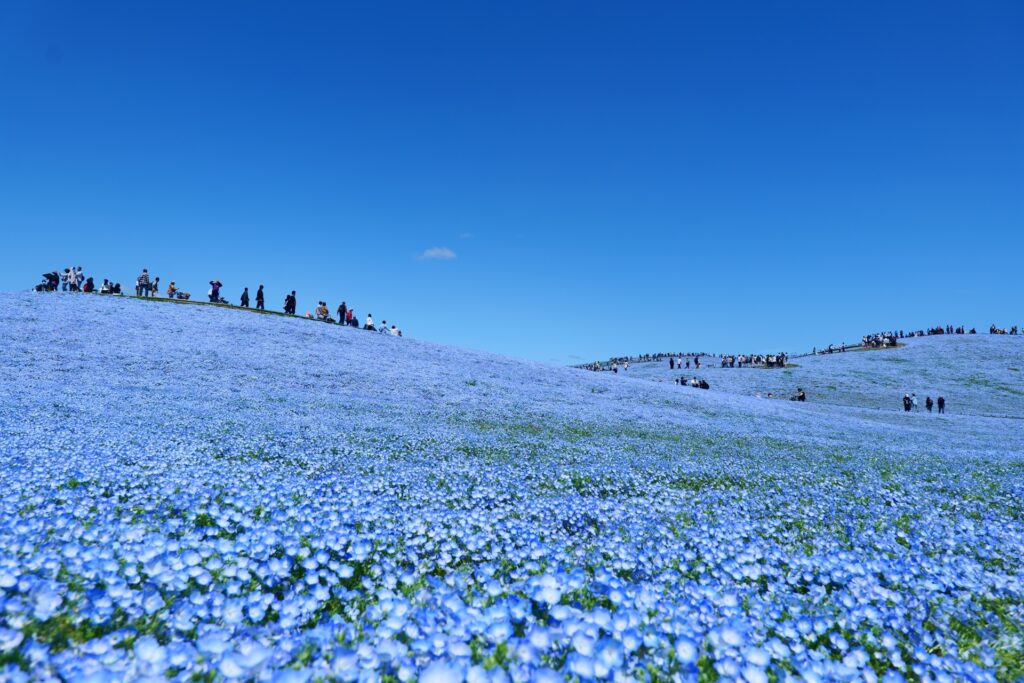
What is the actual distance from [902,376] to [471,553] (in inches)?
2377

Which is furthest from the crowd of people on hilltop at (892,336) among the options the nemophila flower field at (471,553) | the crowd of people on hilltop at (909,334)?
the nemophila flower field at (471,553)

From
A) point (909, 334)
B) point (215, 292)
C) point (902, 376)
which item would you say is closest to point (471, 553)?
point (215, 292)

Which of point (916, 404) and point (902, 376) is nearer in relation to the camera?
point (916, 404)

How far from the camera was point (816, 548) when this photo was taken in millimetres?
6625

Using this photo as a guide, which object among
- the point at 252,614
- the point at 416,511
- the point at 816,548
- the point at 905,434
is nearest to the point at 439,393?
the point at 416,511

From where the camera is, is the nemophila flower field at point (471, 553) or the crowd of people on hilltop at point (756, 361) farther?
the crowd of people on hilltop at point (756, 361)

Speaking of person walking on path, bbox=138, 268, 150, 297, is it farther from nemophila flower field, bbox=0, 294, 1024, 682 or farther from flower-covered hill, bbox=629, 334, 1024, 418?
flower-covered hill, bbox=629, 334, 1024, 418

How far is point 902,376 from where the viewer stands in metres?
51.2

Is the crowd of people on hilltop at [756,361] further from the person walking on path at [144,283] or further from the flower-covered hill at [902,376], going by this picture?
the person walking on path at [144,283]

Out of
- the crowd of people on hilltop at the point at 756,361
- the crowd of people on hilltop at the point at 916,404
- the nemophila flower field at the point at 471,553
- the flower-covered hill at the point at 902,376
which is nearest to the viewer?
the nemophila flower field at the point at 471,553

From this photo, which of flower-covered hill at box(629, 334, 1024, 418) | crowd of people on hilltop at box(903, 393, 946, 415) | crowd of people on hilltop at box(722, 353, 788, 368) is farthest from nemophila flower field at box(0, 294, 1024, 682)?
crowd of people on hilltop at box(722, 353, 788, 368)

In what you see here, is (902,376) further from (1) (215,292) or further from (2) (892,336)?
(1) (215,292)

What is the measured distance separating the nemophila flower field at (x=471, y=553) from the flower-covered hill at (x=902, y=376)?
33.3 meters

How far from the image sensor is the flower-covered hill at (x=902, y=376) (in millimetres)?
43781
